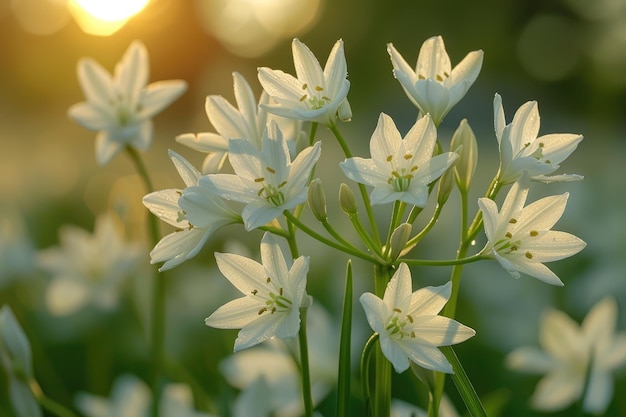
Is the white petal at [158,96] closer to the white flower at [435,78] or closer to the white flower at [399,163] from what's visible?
the white flower at [435,78]

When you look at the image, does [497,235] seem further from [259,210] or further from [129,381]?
[129,381]

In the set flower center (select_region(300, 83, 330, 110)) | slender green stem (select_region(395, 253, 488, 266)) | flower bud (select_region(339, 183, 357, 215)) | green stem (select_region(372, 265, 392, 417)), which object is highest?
flower center (select_region(300, 83, 330, 110))

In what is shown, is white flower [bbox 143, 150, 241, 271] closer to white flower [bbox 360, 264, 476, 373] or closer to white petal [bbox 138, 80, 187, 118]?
white flower [bbox 360, 264, 476, 373]

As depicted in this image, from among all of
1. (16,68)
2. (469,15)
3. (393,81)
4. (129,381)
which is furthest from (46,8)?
(129,381)

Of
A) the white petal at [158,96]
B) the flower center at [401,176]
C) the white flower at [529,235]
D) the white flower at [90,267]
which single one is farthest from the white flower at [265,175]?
the white flower at [90,267]

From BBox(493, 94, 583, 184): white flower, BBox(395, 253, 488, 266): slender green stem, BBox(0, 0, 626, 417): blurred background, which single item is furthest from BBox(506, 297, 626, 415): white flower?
BBox(395, 253, 488, 266): slender green stem

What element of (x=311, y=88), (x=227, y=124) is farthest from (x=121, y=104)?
(x=311, y=88)
